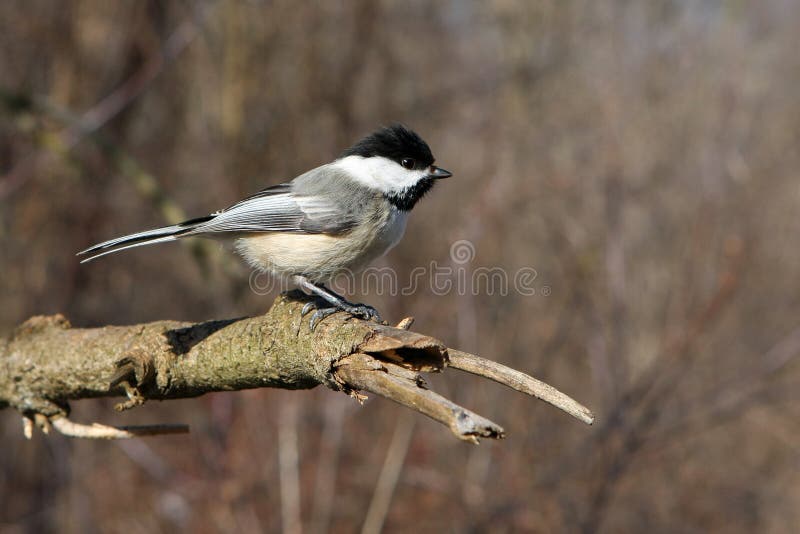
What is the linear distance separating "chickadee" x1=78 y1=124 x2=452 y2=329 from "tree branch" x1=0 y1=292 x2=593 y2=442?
1.68ft

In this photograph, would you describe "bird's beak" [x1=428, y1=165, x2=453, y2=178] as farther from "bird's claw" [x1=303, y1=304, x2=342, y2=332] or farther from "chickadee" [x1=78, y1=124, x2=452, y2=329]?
"bird's claw" [x1=303, y1=304, x2=342, y2=332]

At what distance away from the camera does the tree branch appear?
4.78ft

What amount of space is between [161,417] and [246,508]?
2862mm

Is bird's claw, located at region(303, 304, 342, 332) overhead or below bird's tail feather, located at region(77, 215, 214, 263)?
below

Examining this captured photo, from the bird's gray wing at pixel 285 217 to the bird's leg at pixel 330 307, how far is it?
222 mm

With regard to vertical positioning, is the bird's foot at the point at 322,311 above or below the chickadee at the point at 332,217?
below

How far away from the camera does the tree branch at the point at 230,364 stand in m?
1.46

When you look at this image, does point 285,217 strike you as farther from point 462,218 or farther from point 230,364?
point 462,218

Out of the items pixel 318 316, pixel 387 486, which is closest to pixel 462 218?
pixel 387 486

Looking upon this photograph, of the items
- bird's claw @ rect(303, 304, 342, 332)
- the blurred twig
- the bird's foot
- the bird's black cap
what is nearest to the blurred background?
the blurred twig

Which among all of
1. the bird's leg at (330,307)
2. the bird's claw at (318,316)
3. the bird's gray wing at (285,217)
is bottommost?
the bird's claw at (318,316)

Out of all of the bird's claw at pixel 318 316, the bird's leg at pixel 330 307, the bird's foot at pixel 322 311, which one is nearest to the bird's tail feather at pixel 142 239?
the bird's leg at pixel 330 307

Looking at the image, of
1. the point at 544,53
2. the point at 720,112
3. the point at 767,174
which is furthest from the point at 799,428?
the point at 544,53

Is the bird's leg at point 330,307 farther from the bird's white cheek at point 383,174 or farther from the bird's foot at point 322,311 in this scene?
the bird's white cheek at point 383,174
